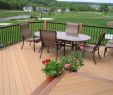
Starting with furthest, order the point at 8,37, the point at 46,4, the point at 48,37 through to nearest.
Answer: the point at 46,4, the point at 8,37, the point at 48,37

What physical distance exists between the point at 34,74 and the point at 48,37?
1.52 metres

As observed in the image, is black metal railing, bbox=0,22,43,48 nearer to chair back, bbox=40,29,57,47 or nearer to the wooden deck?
the wooden deck

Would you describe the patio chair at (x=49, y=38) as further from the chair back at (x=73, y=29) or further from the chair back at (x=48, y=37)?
the chair back at (x=73, y=29)

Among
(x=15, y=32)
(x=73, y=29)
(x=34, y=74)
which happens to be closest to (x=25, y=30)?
(x=15, y=32)

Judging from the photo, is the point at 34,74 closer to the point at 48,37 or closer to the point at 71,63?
the point at 71,63

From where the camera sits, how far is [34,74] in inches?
160

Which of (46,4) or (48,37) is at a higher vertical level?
(46,4)

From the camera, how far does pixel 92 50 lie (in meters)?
5.07

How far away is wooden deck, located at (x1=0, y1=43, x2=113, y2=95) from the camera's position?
8.35 feet

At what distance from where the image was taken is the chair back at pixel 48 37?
17.0ft

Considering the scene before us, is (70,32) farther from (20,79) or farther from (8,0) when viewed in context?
(8,0)

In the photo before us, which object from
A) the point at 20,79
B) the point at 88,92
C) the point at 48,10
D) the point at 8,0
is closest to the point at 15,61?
the point at 20,79

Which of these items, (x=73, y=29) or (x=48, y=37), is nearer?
(x=48, y=37)

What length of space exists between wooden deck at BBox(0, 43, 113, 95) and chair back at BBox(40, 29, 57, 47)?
424 mm
